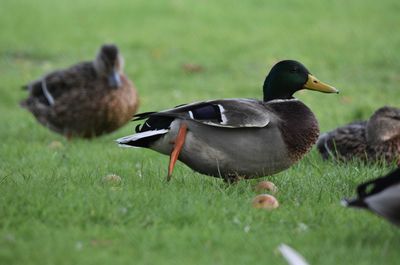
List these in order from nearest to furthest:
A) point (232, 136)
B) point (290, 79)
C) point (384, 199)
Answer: point (384, 199) < point (232, 136) < point (290, 79)

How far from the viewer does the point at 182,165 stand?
7176mm

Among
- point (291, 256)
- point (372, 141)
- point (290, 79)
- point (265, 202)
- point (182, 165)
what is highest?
point (290, 79)

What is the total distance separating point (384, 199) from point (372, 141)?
11.1 feet

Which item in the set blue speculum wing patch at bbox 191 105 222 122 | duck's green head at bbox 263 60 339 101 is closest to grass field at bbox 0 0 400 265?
blue speculum wing patch at bbox 191 105 222 122

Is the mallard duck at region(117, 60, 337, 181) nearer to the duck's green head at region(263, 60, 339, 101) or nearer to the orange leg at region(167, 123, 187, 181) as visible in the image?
the orange leg at region(167, 123, 187, 181)

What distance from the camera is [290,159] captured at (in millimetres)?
5621

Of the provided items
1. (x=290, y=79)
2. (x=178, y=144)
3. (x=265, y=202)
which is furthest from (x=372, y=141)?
(x=265, y=202)

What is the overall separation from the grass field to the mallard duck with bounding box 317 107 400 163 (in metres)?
0.28

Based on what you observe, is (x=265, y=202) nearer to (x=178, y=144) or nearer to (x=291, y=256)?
(x=178, y=144)

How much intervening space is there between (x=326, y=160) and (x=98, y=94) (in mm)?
3258

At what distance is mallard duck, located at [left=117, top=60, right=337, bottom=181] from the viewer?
5.54 m

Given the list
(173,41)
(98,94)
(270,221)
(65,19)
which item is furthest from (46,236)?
(65,19)

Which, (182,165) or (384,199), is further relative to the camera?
(182,165)

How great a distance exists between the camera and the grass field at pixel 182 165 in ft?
14.0
